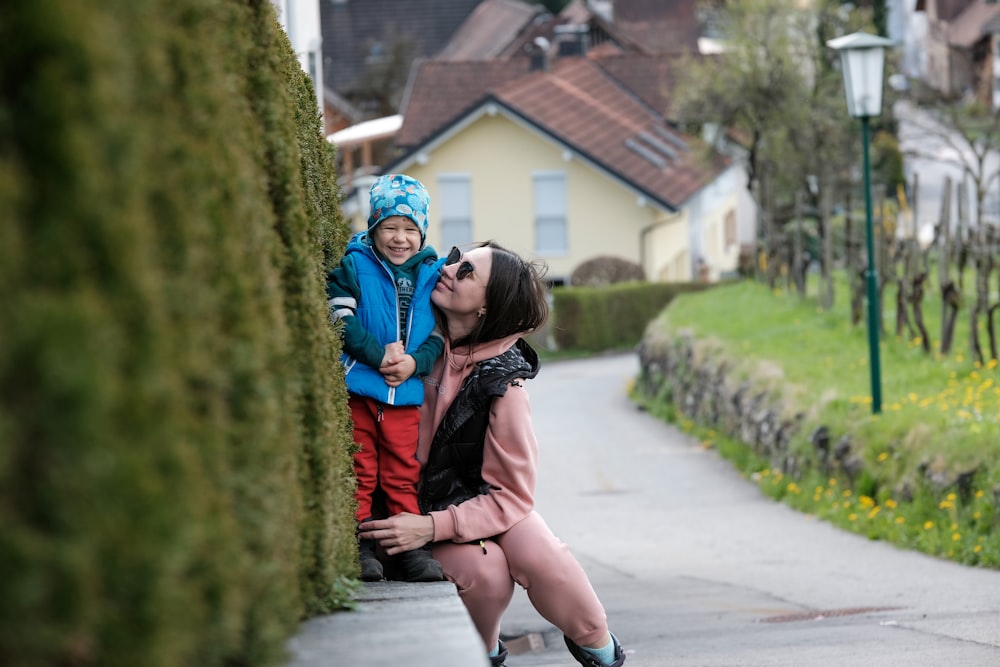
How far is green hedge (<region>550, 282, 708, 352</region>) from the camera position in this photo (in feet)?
138

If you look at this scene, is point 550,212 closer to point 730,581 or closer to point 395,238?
point 730,581

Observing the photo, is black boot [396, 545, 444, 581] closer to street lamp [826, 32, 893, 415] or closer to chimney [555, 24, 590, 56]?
street lamp [826, 32, 893, 415]

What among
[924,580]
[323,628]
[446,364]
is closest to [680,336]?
[924,580]

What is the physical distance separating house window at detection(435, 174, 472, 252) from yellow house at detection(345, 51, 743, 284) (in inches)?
1.1

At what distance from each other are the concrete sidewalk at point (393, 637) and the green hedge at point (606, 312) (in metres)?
37.7

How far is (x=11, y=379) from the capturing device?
2.04 meters

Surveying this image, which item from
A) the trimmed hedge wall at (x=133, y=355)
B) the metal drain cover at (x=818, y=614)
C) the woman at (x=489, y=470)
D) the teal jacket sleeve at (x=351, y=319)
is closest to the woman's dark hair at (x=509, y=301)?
the woman at (x=489, y=470)

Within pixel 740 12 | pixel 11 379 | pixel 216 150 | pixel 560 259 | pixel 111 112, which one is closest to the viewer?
pixel 11 379

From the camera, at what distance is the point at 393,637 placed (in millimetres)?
3359

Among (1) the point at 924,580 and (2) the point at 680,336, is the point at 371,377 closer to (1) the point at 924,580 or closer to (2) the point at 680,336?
(1) the point at 924,580

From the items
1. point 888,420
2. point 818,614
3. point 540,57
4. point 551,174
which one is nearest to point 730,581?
point 818,614

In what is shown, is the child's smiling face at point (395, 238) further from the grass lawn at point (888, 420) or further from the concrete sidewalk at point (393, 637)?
the grass lawn at point (888, 420)

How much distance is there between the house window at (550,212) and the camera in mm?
46938

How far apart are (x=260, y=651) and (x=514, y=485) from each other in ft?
7.70
